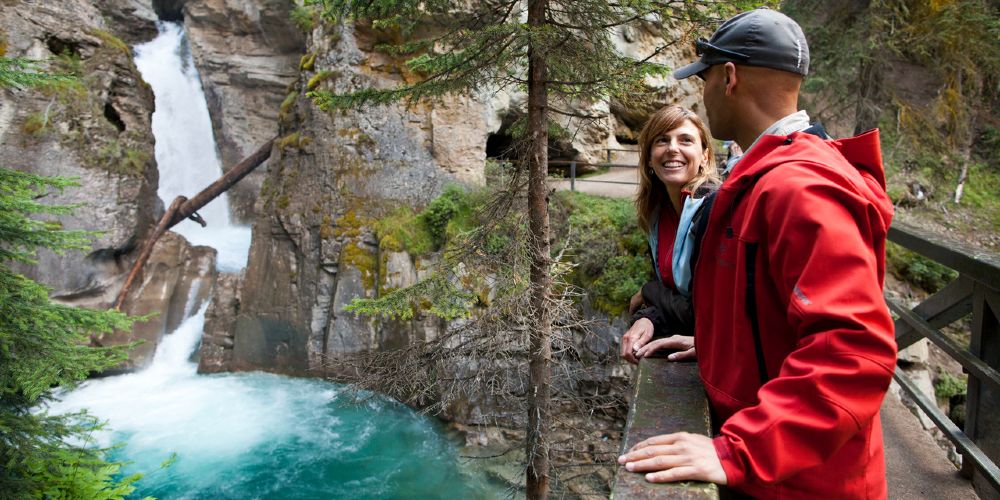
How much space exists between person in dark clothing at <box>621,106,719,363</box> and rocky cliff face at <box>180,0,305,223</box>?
1966 cm

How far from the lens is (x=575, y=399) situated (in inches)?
203

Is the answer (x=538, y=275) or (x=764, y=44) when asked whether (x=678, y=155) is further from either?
(x=538, y=275)

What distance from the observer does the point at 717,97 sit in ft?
4.77

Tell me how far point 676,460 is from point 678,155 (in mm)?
1834

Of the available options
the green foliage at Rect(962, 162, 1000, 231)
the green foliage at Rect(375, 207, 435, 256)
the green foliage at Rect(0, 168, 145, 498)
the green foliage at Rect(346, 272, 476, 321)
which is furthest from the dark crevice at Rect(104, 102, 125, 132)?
the green foliage at Rect(962, 162, 1000, 231)

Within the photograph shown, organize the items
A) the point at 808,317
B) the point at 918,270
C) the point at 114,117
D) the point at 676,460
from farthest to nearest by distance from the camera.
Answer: the point at 114,117
the point at 918,270
the point at 676,460
the point at 808,317

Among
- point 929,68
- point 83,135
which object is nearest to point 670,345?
point 83,135

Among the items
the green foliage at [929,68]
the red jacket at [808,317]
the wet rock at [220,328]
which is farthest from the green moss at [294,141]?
the red jacket at [808,317]

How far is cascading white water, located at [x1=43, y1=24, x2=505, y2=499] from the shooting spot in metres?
8.20

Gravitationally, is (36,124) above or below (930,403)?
above

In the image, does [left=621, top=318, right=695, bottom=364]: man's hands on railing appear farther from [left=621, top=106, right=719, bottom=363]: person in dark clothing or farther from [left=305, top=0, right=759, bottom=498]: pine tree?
[left=305, top=0, right=759, bottom=498]: pine tree

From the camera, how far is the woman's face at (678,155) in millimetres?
2533

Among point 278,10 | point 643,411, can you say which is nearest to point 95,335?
point 278,10

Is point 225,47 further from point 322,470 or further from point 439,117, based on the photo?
point 322,470
